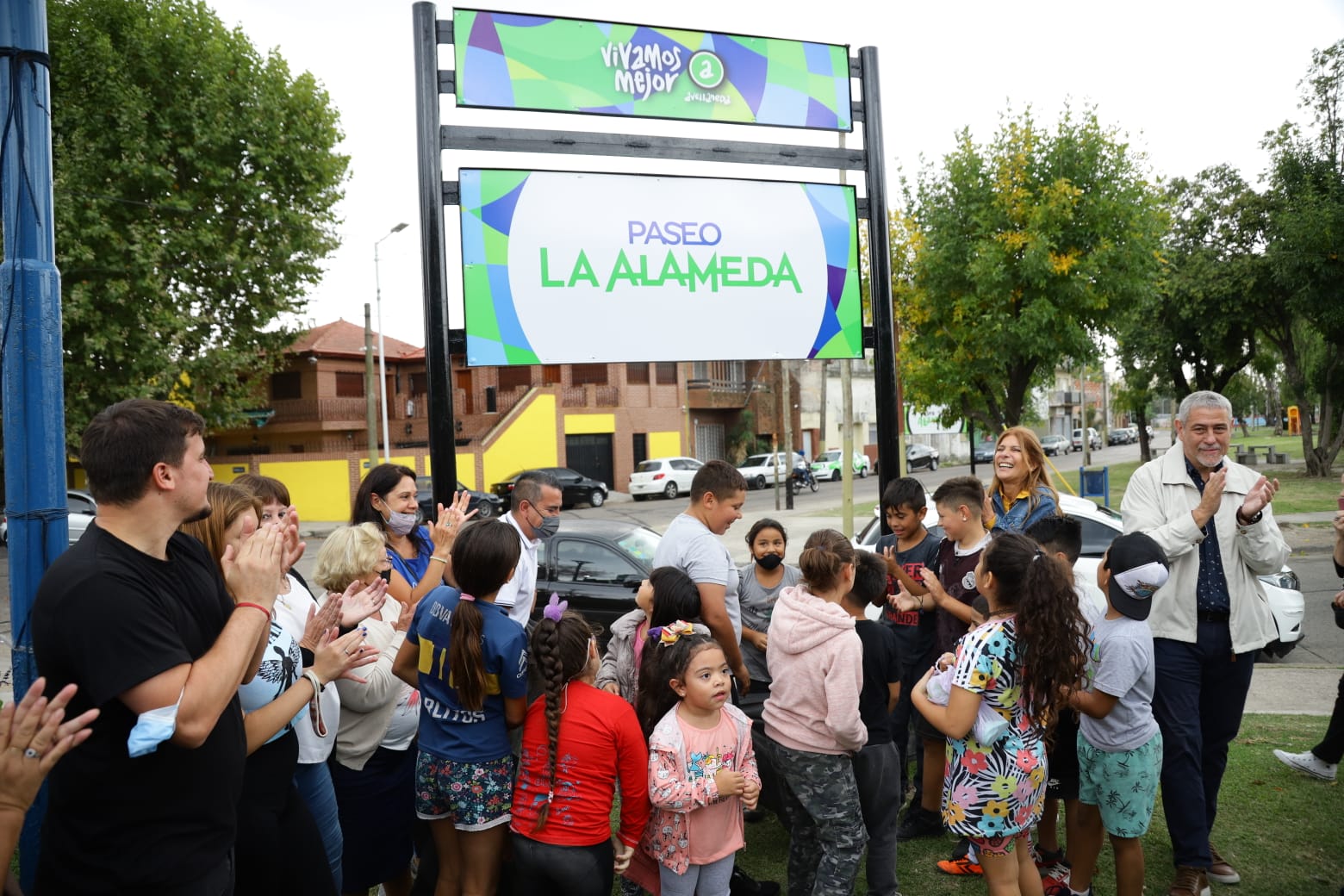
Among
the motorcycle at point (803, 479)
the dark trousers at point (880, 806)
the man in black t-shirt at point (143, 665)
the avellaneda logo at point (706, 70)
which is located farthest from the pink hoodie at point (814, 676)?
the motorcycle at point (803, 479)

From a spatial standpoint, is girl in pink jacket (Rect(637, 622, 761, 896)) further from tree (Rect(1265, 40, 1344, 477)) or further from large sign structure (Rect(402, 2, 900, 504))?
tree (Rect(1265, 40, 1344, 477))

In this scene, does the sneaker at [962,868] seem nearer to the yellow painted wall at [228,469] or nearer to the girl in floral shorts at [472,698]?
the girl in floral shorts at [472,698]

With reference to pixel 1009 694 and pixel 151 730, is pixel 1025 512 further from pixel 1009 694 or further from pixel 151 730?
pixel 151 730

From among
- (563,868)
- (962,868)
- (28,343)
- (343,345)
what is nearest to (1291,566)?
(962,868)

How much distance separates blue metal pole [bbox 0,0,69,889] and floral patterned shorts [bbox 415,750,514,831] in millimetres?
1254

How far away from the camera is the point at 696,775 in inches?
117

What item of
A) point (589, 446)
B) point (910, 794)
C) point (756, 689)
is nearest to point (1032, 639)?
point (756, 689)

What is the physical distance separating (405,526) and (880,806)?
2.40 meters

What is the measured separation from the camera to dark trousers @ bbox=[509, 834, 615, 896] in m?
2.79

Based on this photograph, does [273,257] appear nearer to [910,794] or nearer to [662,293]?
[662,293]

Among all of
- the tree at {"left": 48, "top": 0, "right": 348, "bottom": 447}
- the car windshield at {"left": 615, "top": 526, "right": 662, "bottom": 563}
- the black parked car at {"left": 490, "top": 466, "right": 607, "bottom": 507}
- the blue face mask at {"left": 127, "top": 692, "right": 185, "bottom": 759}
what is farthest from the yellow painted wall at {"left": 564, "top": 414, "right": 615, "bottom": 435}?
the blue face mask at {"left": 127, "top": 692, "right": 185, "bottom": 759}

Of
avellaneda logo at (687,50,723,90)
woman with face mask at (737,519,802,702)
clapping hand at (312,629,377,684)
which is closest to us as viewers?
clapping hand at (312,629,377,684)

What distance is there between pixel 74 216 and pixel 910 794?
2141 cm

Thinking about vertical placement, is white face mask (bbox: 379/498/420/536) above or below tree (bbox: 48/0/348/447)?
below
